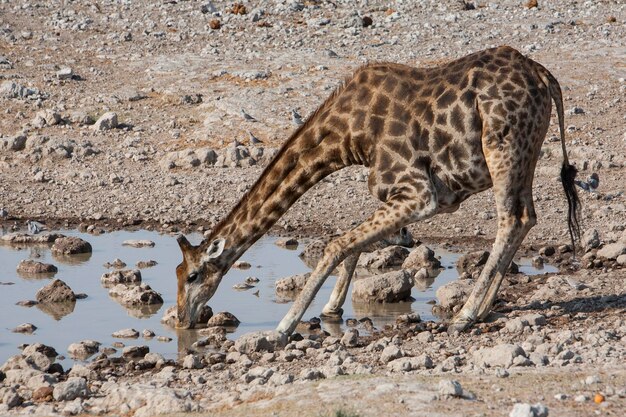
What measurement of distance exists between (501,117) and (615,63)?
10863mm

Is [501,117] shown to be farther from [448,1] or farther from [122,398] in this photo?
[448,1]

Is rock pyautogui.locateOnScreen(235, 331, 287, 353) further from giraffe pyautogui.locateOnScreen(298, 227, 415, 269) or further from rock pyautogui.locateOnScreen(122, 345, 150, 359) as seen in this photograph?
giraffe pyautogui.locateOnScreen(298, 227, 415, 269)

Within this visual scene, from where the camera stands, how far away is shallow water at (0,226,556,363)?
443 inches

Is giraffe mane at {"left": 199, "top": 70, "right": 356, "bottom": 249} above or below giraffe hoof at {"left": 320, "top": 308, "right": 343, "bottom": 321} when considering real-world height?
above

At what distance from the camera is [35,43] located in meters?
22.8

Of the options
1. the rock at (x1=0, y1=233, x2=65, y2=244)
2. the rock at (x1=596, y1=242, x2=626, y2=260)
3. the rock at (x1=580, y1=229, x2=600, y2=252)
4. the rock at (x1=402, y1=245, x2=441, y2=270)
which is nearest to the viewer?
the rock at (x1=596, y1=242, x2=626, y2=260)

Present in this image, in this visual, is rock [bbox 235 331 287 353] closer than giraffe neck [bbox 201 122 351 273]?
Yes

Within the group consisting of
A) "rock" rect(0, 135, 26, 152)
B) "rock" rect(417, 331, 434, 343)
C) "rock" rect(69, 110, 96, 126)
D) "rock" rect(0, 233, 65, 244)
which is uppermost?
"rock" rect(69, 110, 96, 126)

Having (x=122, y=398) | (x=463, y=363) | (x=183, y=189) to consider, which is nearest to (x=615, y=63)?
(x=183, y=189)

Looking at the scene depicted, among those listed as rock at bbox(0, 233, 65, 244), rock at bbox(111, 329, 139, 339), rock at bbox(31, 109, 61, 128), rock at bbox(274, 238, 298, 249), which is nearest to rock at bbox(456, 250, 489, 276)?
rock at bbox(274, 238, 298, 249)

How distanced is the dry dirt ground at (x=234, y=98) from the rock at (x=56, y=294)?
3436 mm

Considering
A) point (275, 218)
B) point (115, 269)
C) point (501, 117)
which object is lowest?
point (115, 269)

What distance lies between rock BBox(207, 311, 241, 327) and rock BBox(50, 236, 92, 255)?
357 cm

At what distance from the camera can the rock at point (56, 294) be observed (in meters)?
12.4
